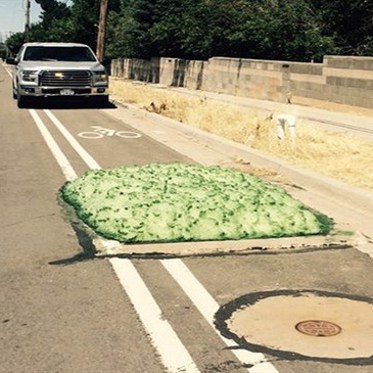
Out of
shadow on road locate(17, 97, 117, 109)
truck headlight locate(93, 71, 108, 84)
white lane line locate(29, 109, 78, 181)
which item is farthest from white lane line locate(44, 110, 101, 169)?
shadow on road locate(17, 97, 117, 109)

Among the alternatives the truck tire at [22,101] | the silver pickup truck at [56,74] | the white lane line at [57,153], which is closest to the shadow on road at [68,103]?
the truck tire at [22,101]

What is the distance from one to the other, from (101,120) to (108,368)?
13.3m

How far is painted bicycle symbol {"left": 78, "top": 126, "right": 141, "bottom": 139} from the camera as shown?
42.8 feet

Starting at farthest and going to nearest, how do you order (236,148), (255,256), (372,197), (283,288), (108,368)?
(236,148), (372,197), (255,256), (283,288), (108,368)

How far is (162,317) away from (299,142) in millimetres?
7875

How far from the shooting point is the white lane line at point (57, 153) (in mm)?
8864

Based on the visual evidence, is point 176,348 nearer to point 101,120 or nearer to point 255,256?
point 255,256

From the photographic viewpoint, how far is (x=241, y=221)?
6195 millimetres

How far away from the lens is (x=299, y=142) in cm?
1141

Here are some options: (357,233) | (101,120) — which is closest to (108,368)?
(357,233)

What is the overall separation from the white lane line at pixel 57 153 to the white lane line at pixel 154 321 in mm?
3819

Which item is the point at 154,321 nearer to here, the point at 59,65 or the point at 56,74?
the point at 56,74

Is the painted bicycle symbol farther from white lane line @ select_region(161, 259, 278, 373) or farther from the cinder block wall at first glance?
white lane line @ select_region(161, 259, 278, 373)

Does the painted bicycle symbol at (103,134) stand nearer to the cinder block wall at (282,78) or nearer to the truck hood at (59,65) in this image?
the truck hood at (59,65)
